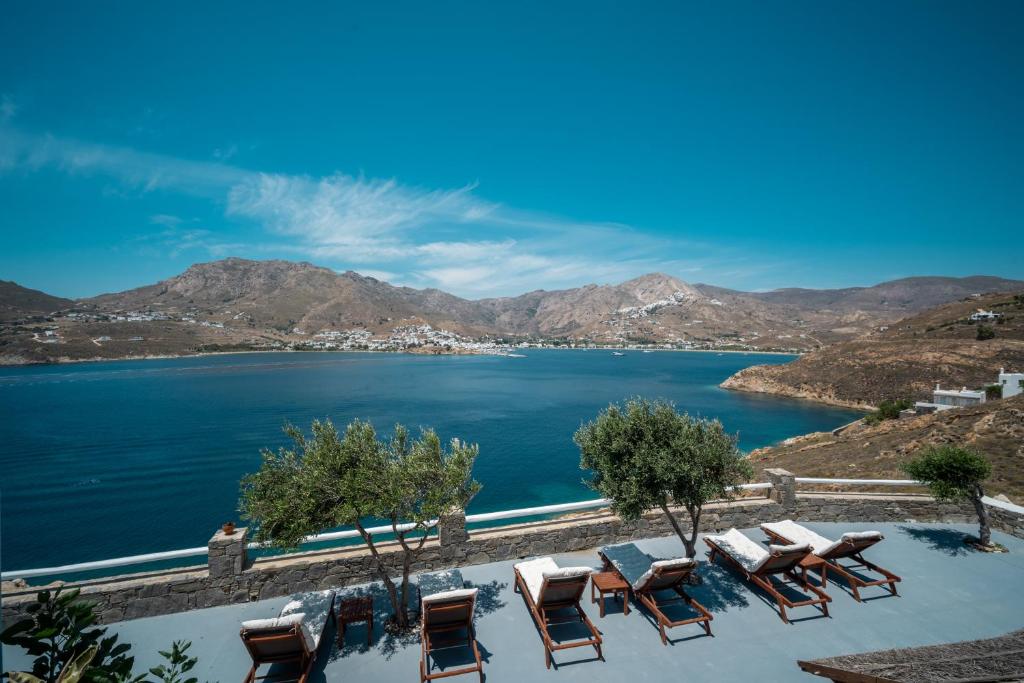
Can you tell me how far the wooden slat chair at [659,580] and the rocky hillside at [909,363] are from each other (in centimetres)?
6111

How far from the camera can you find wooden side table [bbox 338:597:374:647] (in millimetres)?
5996

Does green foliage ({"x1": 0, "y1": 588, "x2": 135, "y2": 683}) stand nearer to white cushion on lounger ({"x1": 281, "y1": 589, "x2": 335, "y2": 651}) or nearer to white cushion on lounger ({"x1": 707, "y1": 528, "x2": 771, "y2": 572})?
white cushion on lounger ({"x1": 281, "y1": 589, "x2": 335, "y2": 651})

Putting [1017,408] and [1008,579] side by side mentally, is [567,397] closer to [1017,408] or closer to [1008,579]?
[1017,408]

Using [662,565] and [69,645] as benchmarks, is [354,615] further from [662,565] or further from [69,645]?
[69,645]

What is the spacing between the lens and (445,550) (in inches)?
300

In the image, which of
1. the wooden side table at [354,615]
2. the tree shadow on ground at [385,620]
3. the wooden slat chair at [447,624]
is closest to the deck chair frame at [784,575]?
the tree shadow on ground at [385,620]

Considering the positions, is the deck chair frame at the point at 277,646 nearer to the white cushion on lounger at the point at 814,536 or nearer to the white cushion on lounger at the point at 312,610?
the white cushion on lounger at the point at 312,610

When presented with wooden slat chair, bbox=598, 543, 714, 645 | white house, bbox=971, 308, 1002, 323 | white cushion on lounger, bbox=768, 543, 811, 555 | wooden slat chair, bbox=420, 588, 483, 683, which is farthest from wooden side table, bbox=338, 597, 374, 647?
white house, bbox=971, 308, 1002, 323

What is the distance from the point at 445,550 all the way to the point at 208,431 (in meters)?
47.0

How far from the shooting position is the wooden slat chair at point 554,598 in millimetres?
5641

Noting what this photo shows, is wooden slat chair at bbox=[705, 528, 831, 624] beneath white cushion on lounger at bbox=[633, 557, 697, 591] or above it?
beneath

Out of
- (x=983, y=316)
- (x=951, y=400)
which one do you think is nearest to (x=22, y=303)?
(x=951, y=400)

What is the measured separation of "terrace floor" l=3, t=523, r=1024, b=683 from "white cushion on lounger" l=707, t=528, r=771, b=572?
41 cm

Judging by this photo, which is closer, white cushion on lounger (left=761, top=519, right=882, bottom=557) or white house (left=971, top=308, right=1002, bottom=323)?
white cushion on lounger (left=761, top=519, right=882, bottom=557)
